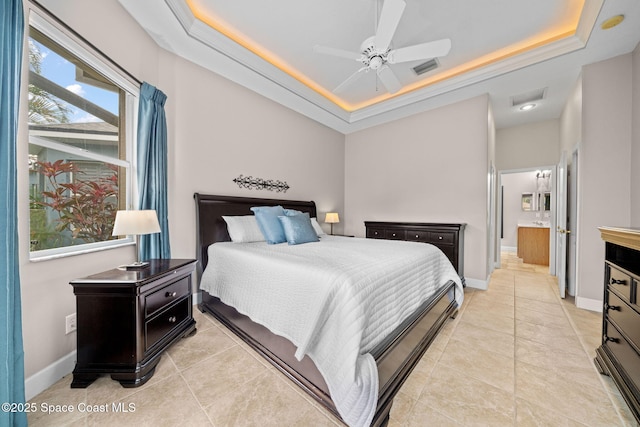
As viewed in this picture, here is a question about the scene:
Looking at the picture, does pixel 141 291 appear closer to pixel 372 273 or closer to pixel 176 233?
pixel 176 233

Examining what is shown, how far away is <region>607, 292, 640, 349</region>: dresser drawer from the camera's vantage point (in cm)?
129

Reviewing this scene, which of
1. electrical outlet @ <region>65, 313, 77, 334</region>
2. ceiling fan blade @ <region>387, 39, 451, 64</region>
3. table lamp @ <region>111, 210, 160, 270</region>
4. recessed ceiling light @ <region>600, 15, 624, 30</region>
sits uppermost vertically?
recessed ceiling light @ <region>600, 15, 624, 30</region>

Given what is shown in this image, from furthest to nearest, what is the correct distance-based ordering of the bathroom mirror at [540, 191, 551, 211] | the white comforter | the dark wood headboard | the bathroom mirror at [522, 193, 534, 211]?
the bathroom mirror at [522, 193, 534, 211] → the bathroom mirror at [540, 191, 551, 211] → the dark wood headboard → the white comforter

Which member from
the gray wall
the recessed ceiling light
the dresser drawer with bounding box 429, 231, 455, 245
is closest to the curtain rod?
the gray wall

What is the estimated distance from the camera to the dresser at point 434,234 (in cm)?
354

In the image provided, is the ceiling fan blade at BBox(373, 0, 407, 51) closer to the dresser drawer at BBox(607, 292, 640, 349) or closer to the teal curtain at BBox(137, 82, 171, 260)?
the teal curtain at BBox(137, 82, 171, 260)

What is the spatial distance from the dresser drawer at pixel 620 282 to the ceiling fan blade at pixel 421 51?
2.06 meters

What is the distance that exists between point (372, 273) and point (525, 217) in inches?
296

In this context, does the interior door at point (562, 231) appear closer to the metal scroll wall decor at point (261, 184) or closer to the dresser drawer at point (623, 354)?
the dresser drawer at point (623, 354)

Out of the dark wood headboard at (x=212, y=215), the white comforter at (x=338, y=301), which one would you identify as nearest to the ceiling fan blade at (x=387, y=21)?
the white comforter at (x=338, y=301)

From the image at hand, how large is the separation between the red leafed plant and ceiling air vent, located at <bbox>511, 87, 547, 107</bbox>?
5.42 m

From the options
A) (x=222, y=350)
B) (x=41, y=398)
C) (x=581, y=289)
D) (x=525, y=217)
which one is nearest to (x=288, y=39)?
(x=222, y=350)

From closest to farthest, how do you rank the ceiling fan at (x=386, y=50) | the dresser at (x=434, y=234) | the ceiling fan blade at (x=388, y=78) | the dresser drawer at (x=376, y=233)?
1. the ceiling fan at (x=386, y=50)
2. the ceiling fan blade at (x=388, y=78)
3. the dresser at (x=434, y=234)
4. the dresser drawer at (x=376, y=233)

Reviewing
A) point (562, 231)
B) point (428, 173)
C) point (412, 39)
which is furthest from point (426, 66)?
point (562, 231)
